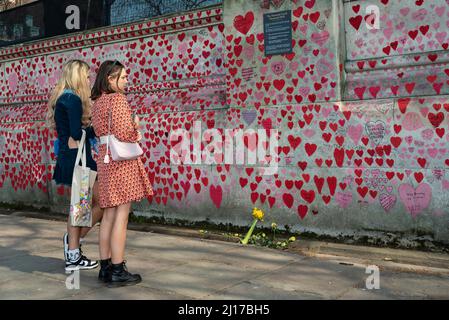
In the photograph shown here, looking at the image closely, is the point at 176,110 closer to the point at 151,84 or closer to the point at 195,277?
the point at 151,84

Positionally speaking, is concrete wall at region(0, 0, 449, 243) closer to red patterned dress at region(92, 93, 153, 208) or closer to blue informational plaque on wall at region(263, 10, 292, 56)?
blue informational plaque on wall at region(263, 10, 292, 56)

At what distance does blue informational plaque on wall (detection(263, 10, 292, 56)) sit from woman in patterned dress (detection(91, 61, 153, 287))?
2500mm

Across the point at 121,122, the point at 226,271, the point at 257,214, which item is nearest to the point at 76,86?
the point at 121,122

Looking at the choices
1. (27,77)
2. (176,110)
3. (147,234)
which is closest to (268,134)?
(176,110)

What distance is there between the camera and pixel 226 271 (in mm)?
4562

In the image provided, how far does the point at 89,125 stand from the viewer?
449 centimetres

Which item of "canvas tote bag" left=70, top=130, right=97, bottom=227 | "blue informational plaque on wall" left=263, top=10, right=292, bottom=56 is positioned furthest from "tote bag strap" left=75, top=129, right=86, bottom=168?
"blue informational plaque on wall" left=263, top=10, right=292, bottom=56

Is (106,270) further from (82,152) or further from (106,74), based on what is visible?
(106,74)

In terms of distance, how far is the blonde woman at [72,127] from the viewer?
426 cm

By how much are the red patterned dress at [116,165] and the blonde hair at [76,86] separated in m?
0.44

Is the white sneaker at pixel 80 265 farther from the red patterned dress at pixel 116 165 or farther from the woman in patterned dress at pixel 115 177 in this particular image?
the red patterned dress at pixel 116 165

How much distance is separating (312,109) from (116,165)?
8.87 feet

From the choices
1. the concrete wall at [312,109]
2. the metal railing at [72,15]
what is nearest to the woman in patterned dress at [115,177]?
the concrete wall at [312,109]
